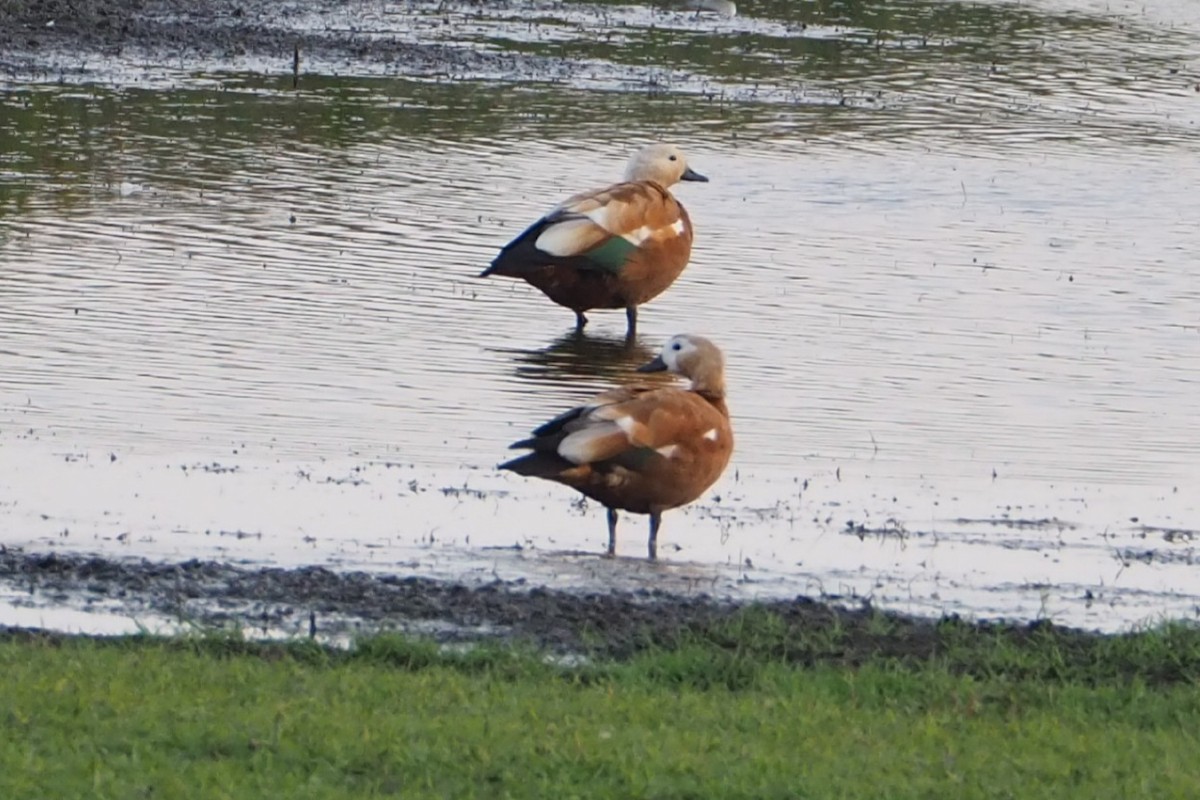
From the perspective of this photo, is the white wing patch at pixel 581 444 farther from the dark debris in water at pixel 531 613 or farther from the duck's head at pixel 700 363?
the duck's head at pixel 700 363

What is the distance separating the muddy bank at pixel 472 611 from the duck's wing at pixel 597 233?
5829mm

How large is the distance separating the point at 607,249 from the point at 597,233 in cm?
13

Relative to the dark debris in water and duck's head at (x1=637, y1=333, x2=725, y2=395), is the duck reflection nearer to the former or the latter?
duck's head at (x1=637, y1=333, x2=725, y2=395)

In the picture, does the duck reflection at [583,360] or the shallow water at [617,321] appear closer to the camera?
the shallow water at [617,321]

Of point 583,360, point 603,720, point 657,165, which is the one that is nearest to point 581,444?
point 603,720

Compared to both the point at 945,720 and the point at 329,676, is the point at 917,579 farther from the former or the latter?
the point at 329,676

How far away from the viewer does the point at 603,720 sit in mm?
6449

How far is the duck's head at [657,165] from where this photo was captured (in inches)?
589

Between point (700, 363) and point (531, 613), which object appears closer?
point (531, 613)

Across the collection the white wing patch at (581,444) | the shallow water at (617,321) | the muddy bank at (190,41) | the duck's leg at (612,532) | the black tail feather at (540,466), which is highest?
the white wing patch at (581,444)

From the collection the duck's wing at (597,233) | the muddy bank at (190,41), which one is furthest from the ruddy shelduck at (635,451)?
the muddy bank at (190,41)

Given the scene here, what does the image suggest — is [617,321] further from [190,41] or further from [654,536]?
[190,41]

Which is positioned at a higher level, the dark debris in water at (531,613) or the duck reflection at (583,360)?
the dark debris in water at (531,613)

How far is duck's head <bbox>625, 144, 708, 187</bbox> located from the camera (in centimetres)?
1497
